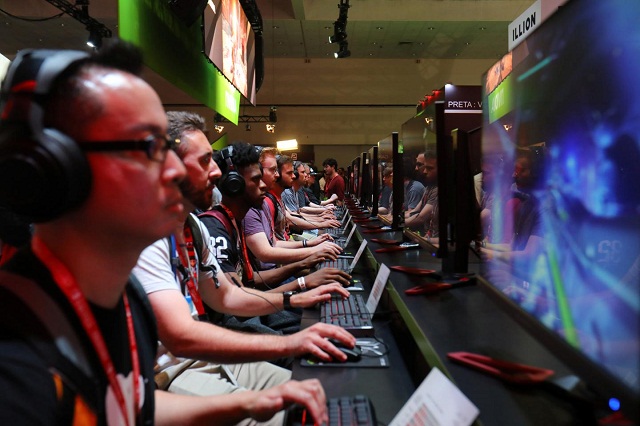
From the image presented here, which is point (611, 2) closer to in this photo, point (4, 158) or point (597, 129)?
point (597, 129)

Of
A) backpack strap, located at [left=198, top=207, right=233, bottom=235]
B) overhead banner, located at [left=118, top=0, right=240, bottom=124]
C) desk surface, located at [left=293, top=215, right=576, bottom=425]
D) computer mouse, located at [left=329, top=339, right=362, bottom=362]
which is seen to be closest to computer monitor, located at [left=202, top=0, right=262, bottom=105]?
overhead banner, located at [left=118, top=0, right=240, bottom=124]

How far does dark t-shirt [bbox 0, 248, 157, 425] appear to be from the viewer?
630 mm

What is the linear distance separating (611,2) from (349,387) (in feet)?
3.11

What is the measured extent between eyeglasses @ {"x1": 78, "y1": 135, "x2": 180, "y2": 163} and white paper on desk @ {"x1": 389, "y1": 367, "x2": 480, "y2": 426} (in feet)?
1.99

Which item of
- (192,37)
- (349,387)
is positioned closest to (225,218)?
Answer: (349,387)

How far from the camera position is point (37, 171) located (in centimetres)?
72

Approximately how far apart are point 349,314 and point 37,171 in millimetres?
1166

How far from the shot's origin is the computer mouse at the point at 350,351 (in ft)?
4.40

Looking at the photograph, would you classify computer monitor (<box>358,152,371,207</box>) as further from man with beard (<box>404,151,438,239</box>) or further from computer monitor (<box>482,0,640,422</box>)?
computer monitor (<box>482,0,640,422</box>)

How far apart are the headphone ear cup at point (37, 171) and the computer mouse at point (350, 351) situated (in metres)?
0.86

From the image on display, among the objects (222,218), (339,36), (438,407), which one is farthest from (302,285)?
(339,36)

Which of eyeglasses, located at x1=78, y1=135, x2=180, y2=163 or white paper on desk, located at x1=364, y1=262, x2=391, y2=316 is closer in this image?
eyeglasses, located at x1=78, y1=135, x2=180, y2=163

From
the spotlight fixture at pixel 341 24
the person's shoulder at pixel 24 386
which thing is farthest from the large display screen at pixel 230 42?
the person's shoulder at pixel 24 386

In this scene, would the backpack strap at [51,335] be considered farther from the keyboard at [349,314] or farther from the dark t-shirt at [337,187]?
the dark t-shirt at [337,187]
